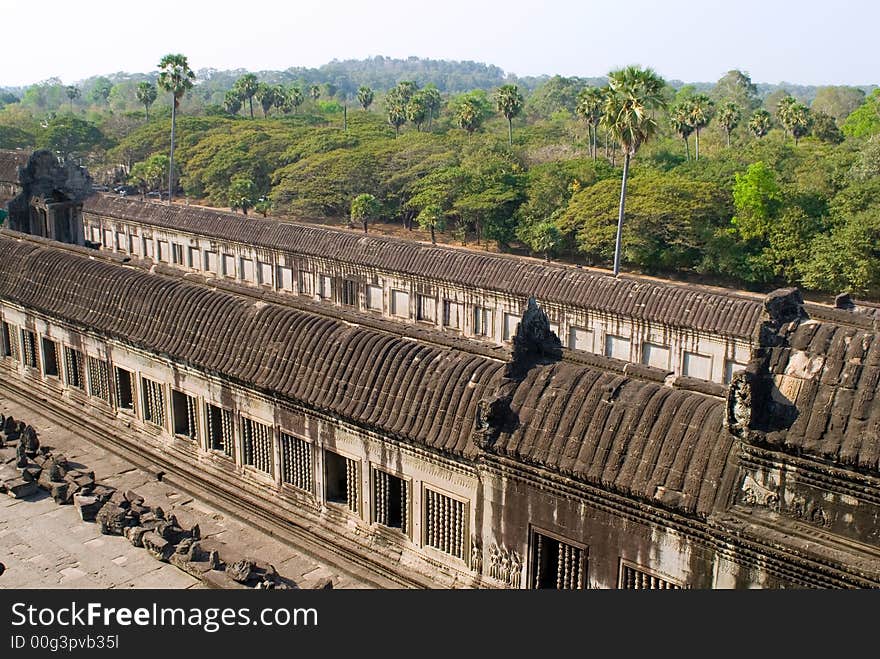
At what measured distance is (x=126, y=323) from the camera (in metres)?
17.7

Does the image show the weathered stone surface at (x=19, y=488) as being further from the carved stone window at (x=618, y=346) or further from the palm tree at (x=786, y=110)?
the palm tree at (x=786, y=110)

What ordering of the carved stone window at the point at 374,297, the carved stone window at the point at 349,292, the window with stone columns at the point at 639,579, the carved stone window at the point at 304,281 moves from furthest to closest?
the carved stone window at the point at 304,281, the carved stone window at the point at 349,292, the carved stone window at the point at 374,297, the window with stone columns at the point at 639,579

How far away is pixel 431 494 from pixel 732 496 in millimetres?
4759

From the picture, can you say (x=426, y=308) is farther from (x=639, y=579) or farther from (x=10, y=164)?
(x=10, y=164)

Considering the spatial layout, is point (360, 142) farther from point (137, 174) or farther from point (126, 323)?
point (126, 323)

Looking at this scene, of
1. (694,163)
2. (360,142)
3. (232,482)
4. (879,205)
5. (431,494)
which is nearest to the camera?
(431,494)

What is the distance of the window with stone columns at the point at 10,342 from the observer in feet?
72.1

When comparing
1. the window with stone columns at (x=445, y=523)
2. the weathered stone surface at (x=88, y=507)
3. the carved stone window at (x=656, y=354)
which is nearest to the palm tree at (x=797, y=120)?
the carved stone window at (x=656, y=354)

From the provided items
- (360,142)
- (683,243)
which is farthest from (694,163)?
(360,142)

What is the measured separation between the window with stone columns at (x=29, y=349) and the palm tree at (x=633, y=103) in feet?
87.4

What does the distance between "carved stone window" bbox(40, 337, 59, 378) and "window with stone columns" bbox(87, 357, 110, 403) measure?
2090 millimetres

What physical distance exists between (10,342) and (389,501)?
1377 cm

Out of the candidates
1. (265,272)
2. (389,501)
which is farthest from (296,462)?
(265,272)

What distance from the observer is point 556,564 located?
11.6 m
